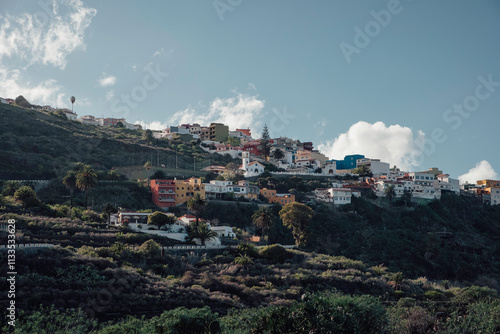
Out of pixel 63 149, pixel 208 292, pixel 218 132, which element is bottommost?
pixel 208 292

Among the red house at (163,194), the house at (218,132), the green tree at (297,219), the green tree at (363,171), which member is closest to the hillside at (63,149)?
the red house at (163,194)

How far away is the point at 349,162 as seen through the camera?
119938 millimetres

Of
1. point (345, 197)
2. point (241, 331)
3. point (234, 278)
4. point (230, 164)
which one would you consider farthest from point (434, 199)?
point (241, 331)

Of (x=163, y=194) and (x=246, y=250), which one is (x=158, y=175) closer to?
(x=163, y=194)

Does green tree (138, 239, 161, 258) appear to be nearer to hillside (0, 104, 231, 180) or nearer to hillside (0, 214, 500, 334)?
hillside (0, 214, 500, 334)

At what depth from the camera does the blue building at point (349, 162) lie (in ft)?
391

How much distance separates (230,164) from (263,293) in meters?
65.6

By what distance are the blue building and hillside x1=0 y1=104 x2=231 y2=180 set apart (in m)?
27.7

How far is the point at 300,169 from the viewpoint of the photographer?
371ft

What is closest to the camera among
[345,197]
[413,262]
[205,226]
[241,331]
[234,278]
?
[241,331]

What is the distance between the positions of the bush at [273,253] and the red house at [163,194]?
2539 centimetres

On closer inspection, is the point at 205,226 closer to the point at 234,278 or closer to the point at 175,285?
the point at 234,278

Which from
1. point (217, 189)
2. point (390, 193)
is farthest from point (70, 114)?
point (390, 193)

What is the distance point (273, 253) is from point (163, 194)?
91.0ft
